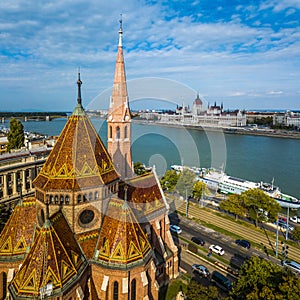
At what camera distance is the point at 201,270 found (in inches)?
1074

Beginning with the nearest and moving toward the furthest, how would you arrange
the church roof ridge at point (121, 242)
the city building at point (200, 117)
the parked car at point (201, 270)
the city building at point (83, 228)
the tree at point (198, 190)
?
the city building at point (83, 228) < the church roof ridge at point (121, 242) < the parked car at point (201, 270) < the tree at point (198, 190) < the city building at point (200, 117)

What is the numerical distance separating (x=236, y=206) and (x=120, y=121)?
2207 centimetres

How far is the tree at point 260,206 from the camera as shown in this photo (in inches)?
1506

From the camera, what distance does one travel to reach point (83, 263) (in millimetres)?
18281

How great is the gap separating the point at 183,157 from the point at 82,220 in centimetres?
6972

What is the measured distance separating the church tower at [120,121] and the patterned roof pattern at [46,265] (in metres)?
14.3

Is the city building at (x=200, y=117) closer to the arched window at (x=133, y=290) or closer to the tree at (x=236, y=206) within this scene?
the tree at (x=236, y=206)

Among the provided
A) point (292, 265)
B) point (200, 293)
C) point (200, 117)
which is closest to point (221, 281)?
point (200, 293)

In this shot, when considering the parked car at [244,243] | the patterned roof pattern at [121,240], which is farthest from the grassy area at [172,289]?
the parked car at [244,243]

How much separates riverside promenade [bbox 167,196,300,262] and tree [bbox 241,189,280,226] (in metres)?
1.59

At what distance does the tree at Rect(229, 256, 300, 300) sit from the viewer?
16156mm

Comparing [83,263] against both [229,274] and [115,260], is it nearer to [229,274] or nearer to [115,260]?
[115,260]

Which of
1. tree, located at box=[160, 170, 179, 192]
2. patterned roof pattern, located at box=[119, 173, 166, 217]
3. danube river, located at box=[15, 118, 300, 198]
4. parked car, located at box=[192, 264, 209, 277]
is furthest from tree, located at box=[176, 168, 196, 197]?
patterned roof pattern, located at box=[119, 173, 166, 217]

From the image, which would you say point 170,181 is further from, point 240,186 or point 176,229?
point 176,229
